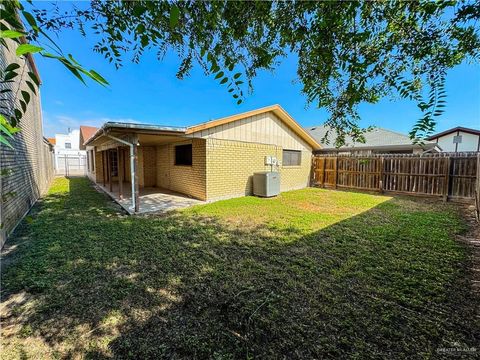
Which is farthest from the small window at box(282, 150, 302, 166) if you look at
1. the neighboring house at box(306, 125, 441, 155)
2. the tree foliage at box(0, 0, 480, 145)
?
the tree foliage at box(0, 0, 480, 145)

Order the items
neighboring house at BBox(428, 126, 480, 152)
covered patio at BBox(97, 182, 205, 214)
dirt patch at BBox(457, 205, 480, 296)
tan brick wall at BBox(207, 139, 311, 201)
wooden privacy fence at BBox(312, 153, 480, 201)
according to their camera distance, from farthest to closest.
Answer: neighboring house at BBox(428, 126, 480, 152) < tan brick wall at BBox(207, 139, 311, 201) < wooden privacy fence at BBox(312, 153, 480, 201) < covered patio at BBox(97, 182, 205, 214) < dirt patch at BBox(457, 205, 480, 296)

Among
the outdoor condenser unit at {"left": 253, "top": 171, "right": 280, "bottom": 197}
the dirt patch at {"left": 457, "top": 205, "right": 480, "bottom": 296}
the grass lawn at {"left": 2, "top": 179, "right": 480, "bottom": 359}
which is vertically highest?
the outdoor condenser unit at {"left": 253, "top": 171, "right": 280, "bottom": 197}

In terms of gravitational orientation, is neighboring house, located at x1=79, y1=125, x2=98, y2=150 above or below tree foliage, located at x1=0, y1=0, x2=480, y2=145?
above

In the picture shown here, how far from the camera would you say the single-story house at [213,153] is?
6895mm

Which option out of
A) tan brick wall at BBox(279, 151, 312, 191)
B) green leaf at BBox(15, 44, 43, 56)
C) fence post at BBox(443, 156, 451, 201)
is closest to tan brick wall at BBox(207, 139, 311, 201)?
tan brick wall at BBox(279, 151, 312, 191)

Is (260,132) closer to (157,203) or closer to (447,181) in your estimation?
(157,203)

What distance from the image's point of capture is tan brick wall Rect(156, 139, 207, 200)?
8109 mm

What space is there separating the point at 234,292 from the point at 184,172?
7.20 m

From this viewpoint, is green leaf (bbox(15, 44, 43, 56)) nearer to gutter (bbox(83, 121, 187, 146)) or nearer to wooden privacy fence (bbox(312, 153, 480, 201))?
gutter (bbox(83, 121, 187, 146))

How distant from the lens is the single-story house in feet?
22.6

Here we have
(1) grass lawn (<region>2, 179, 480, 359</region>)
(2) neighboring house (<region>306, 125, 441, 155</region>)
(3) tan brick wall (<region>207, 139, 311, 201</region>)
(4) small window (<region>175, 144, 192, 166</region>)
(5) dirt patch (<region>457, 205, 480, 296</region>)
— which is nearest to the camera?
(1) grass lawn (<region>2, 179, 480, 359</region>)

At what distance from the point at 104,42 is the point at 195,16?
3.60 ft

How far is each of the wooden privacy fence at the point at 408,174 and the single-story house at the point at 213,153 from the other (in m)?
1.58

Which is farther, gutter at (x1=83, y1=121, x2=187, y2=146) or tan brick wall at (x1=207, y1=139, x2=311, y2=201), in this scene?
tan brick wall at (x1=207, y1=139, x2=311, y2=201)
